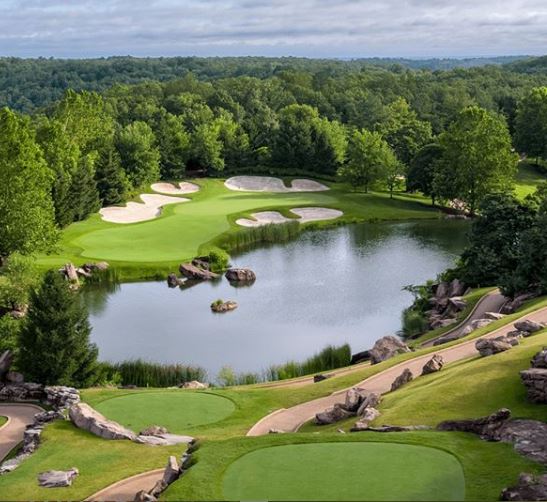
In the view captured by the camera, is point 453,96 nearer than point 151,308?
No

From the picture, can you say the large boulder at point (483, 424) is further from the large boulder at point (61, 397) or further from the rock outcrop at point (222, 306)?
the rock outcrop at point (222, 306)

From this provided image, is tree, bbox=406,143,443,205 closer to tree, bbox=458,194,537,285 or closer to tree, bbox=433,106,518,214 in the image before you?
tree, bbox=433,106,518,214

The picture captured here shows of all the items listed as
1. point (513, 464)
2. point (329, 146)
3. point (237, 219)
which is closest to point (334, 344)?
point (513, 464)

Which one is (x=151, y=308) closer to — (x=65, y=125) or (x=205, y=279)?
(x=205, y=279)

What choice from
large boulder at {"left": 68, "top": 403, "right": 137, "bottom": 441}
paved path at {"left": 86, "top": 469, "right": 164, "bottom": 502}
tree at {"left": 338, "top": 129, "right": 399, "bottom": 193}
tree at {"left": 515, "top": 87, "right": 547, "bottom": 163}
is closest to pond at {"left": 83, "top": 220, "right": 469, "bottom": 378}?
large boulder at {"left": 68, "top": 403, "right": 137, "bottom": 441}

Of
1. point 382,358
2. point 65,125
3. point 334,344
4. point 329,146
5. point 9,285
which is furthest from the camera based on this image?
point 329,146

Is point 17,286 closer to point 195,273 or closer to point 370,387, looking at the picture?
point 195,273
